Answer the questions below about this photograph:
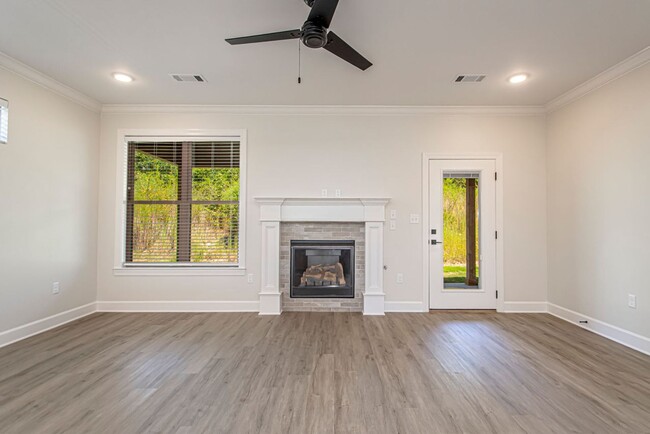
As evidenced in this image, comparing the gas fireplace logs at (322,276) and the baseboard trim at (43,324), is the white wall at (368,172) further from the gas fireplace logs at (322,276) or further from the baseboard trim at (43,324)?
the gas fireplace logs at (322,276)

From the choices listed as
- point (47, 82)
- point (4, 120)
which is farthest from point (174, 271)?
point (47, 82)

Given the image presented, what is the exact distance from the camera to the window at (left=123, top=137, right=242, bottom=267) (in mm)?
4016

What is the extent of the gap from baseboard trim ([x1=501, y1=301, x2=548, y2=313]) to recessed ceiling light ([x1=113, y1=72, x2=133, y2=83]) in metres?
5.32

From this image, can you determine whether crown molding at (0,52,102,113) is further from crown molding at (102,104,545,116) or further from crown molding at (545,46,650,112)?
crown molding at (545,46,650,112)

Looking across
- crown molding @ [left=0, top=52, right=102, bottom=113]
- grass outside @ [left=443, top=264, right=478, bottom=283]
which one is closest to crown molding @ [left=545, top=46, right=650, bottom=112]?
grass outside @ [left=443, top=264, right=478, bottom=283]

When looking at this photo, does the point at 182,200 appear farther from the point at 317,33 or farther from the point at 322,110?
the point at 317,33

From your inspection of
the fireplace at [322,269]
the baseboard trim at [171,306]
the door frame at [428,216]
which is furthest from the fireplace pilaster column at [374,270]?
the baseboard trim at [171,306]

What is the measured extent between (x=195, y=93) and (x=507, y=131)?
411 cm

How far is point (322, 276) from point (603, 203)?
330cm

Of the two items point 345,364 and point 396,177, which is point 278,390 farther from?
point 396,177

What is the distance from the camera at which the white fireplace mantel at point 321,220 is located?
12.6ft

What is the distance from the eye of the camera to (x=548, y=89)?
3438 mm

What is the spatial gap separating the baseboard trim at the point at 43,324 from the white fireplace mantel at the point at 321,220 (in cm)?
223

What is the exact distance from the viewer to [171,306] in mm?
3898
